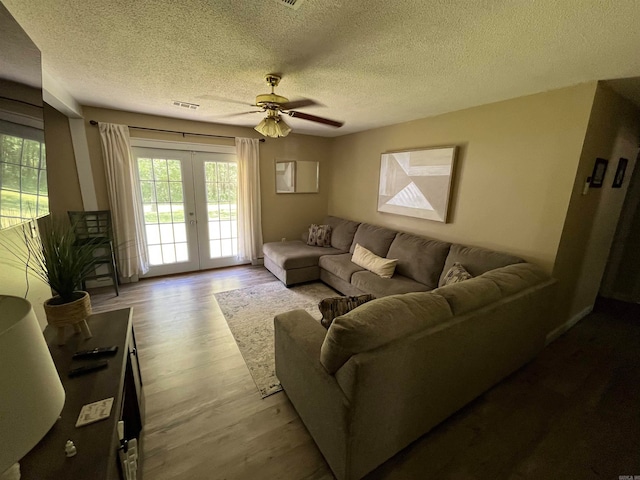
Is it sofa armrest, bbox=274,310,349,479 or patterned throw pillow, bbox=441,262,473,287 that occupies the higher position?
patterned throw pillow, bbox=441,262,473,287

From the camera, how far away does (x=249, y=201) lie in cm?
437

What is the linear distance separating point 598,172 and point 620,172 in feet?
2.22

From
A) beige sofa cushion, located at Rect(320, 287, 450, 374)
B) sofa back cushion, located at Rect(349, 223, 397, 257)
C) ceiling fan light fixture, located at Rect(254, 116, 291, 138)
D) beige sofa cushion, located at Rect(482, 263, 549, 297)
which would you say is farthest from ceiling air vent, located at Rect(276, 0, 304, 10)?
sofa back cushion, located at Rect(349, 223, 397, 257)

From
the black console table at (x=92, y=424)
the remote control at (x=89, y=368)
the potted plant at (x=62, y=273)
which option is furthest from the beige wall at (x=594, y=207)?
the potted plant at (x=62, y=273)

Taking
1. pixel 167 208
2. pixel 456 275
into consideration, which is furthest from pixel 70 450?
pixel 167 208

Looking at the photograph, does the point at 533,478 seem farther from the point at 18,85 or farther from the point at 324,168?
the point at 324,168

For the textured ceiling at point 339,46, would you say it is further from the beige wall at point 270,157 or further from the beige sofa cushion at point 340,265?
the beige sofa cushion at point 340,265

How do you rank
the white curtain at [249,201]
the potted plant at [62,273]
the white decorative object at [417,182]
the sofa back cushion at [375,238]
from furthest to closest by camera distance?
the white curtain at [249,201], the sofa back cushion at [375,238], the white decorative object at [417,182], the potted plant at [62,273]

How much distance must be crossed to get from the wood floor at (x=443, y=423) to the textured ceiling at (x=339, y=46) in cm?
234

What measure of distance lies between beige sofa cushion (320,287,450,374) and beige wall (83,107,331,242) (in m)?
3.65

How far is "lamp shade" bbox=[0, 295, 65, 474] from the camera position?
50 cm

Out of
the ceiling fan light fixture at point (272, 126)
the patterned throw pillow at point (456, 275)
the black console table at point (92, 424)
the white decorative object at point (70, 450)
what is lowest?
the black console table at point (92, 424)

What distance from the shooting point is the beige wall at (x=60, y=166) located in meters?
3.11

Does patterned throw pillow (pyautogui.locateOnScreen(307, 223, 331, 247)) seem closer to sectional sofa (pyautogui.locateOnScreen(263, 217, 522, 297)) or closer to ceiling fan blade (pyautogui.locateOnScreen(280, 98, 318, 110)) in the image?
sectional sofa (pyautogui.locateOnScreen(263, 217, 522, 297))
